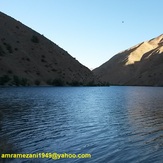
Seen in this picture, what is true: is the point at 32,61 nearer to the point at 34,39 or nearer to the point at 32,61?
the point at 32,61

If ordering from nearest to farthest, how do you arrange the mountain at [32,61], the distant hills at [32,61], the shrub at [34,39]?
1. the distant hills at [32,61]
2. the mountain at [32,61]
3. the shrub at [34,39]

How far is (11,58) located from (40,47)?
2530 cm

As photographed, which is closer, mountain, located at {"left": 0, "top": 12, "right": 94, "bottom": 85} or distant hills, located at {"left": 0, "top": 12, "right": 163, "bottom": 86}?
distant hills, located at {"left": 0, "top": 12, "right": 163, "bottom": 86}

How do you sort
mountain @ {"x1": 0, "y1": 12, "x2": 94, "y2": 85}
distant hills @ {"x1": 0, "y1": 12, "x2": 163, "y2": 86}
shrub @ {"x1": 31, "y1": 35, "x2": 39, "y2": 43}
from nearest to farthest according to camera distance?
distant hills @ {"x1": 0, "y1": 12, "x2": 163, "y2": 86}, mountain @ {"x1": 0, "y1": 12, "x2": 94, "y2": 85}, shrub @ {"x1": 31, "y1": 35, "x2": 39, "y2": 43}

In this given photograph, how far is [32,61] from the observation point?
407 ft

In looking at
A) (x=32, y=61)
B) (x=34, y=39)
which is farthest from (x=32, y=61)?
(x=34, y=39)

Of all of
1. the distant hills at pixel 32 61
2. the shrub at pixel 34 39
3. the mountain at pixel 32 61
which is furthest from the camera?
the shrub at pixel 34 39

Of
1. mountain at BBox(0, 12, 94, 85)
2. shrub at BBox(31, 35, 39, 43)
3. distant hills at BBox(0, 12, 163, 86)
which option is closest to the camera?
distant hills at BBox(0, 12, 163, 86)

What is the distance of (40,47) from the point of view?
139 meters

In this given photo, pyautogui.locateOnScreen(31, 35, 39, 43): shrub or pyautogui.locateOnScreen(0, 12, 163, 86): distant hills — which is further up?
pyautogui.locateOnScreen(31, 35, 39, 43): shrub

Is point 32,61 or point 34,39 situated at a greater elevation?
point 34,39

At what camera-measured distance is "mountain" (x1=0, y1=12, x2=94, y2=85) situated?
10906 cm

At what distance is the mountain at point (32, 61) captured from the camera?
358 feet

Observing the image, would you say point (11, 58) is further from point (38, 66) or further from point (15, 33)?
point (15, 33)
